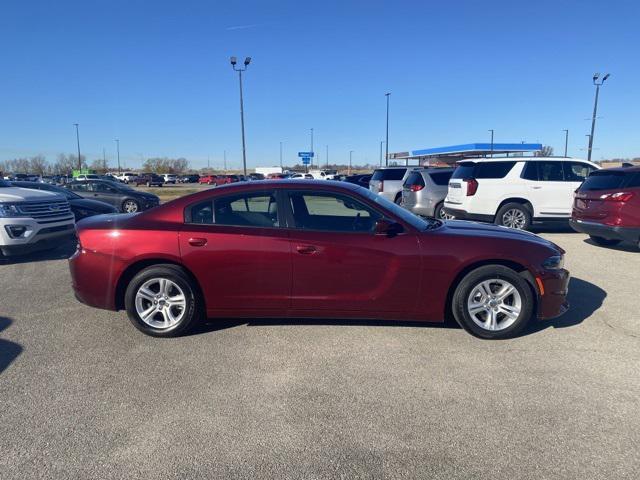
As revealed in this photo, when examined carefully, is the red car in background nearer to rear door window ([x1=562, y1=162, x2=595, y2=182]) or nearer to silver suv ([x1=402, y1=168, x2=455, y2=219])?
rear door window ([x1=562, y1=162, x2=595, y2=182])

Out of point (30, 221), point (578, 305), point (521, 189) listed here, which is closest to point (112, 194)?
point (30, 221)

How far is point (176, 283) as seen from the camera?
4160 mm

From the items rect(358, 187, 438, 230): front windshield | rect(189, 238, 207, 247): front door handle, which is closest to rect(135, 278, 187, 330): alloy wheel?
rect(189, 238, 207, 247): front door handle

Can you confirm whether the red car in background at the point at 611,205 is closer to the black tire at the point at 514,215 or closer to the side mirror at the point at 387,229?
the black tire at the point at 514,215

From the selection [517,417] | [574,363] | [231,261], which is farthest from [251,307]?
[574,363]

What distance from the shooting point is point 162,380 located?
3.40 metres

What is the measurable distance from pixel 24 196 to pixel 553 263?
8.00 metres

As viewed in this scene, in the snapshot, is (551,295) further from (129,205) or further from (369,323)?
(129,205)

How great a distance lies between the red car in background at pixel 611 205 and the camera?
298 inches

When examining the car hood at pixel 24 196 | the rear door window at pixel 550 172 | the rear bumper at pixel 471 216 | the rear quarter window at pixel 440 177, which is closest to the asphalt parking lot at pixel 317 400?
the car hood at pixel 24 196

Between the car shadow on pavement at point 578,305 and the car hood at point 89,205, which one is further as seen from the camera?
the car hood at point 89,205

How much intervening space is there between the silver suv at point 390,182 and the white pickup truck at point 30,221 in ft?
32.1

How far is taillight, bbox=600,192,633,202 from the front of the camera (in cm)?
757

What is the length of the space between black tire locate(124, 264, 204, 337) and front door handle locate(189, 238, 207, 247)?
0.29 m
